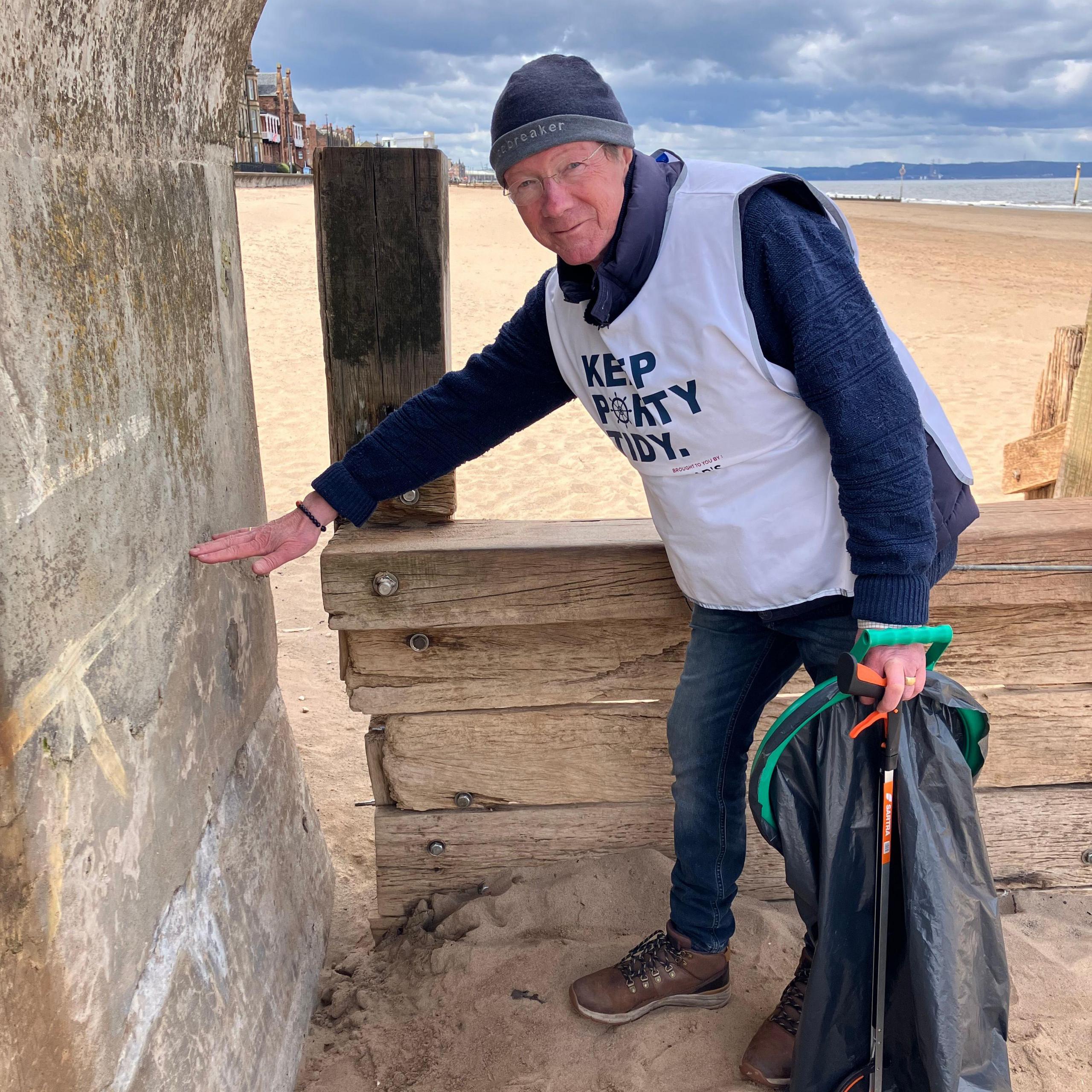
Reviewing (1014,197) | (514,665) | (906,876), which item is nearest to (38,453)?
(514,665)

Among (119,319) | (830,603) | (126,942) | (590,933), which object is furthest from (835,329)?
(590,933)

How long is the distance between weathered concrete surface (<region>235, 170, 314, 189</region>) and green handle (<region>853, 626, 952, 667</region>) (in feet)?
125

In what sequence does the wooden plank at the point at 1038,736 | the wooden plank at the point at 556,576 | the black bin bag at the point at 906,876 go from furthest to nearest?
1. the wooden plank at the point at 1038,736
2. the wooden plank at the point at 556,576
3. the black bin bag at the point at 906,876

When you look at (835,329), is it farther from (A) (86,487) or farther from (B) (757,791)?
(A) (86,487)

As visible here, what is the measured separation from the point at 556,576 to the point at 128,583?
1.01 m

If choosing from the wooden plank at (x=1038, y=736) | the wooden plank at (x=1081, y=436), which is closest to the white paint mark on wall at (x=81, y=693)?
the wooden plank at (x=1038, y=736)

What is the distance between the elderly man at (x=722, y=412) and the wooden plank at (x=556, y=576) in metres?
0.19

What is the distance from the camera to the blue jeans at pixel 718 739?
2.13m

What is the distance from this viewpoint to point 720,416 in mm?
1837

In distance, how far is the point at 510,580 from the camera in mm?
2352

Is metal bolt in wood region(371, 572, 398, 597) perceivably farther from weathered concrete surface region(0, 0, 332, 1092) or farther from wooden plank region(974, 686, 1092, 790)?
wooden plank region(974, 686, 1092, 790)

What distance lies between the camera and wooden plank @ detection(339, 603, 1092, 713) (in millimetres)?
2521

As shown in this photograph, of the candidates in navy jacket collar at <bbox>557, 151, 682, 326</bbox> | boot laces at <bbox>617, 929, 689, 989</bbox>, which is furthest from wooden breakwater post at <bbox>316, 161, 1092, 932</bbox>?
navy jacket collar at <bbox>557, 151, 682, 326</bbox>

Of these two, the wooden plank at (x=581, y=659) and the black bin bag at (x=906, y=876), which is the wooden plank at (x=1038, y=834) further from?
the black bin bag at (x=906, y=876)
